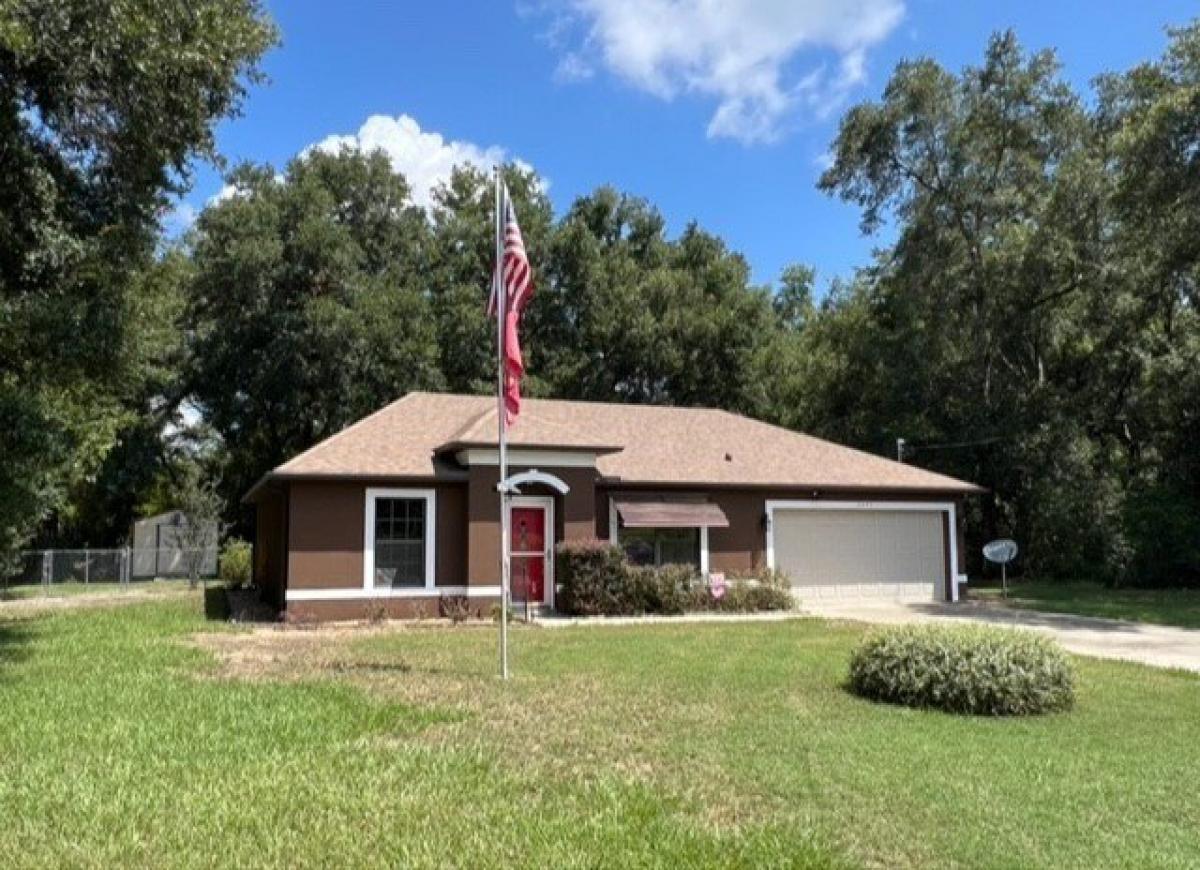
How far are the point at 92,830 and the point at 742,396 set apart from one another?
31.6m

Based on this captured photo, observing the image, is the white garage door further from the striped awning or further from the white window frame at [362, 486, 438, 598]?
the white window frame at [362, 486, 438, 598]

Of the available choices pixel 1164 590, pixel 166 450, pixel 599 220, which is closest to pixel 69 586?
pixel 166 450

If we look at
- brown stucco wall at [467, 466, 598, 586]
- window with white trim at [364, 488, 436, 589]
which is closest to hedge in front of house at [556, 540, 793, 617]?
brown stucco wall at [467, 466, 598, 586]

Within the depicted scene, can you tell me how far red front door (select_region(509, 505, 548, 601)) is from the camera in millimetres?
17688

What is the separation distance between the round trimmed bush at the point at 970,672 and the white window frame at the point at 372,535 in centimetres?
973

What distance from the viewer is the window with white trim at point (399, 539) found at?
16.9 meters

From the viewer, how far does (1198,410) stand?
88.5 feet

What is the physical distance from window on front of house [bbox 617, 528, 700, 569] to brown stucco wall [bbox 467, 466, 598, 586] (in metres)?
1.58

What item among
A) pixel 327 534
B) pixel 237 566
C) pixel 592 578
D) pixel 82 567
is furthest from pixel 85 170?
pixel 82 567

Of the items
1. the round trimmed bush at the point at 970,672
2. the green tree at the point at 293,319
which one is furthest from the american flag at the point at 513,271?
the green tree at the point at 293,319

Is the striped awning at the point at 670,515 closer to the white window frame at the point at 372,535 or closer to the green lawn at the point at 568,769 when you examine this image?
the white window frame at the point at 372,535

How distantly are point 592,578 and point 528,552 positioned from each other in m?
1.50

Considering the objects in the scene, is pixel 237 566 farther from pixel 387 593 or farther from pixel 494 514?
pixel 494 514

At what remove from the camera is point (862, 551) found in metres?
21.1
